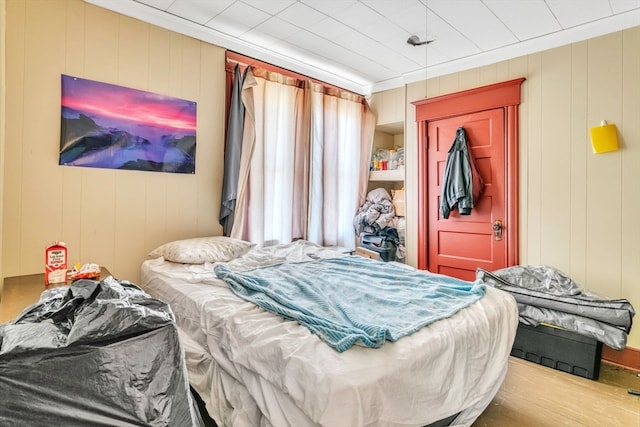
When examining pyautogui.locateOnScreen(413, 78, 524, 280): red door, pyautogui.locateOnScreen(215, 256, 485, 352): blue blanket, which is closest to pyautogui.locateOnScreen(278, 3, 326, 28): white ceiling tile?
pyautogui.locateOnScreen(413, 78, 524, 280): red door

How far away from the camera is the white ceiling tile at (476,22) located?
243 cm

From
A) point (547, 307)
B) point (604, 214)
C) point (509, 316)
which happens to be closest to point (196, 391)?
point (509, 316)

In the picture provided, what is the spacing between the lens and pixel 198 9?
2.51 metres

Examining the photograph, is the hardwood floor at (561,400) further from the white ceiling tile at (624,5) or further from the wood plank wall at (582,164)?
the white ceiling tile at (624,5)

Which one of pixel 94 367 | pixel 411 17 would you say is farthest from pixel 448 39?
pixel 94 367

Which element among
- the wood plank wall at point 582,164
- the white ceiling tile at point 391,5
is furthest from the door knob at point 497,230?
the white ceiling tile at point 391,5

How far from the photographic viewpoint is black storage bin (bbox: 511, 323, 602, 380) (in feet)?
7.57

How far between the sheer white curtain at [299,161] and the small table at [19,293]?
55.6 inches

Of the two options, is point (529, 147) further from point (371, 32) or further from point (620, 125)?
point (371, 32)

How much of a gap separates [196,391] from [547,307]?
8.06ft

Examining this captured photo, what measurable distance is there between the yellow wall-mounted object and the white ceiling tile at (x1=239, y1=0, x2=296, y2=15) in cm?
256

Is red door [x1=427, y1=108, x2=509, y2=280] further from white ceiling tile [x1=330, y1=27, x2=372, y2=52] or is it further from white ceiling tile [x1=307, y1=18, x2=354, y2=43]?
white ceiling tile [x1=307, y1=18, x2=354, y2=43]

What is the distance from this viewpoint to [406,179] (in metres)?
3.97

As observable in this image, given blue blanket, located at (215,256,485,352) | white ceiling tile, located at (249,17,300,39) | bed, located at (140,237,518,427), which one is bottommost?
bed, located at (140,237,518,427)
